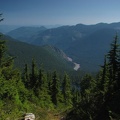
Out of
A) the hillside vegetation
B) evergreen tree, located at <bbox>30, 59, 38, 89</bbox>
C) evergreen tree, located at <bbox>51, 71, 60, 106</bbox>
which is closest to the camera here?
the hillside vegetation

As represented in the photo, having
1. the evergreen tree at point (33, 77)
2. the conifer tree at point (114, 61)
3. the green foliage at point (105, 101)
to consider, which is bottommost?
the evergreen tree at point (33, 77)

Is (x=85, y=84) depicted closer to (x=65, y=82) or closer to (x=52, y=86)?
(x=65, y=82)

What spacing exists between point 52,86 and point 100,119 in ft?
152

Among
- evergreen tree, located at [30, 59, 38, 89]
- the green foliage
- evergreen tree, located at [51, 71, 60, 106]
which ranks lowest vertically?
evergreen tree, located at [51, 71, 60, 106]

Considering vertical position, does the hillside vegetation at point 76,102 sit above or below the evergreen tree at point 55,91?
above

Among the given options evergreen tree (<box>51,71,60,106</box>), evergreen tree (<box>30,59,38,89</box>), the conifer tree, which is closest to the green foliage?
the conifer tree

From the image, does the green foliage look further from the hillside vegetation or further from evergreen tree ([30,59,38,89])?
evergreen tree ([30,59,38,89])

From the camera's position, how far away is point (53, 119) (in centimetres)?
3503

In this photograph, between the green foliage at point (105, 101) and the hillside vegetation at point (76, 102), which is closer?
the hillside vegetation at point (76, 102)

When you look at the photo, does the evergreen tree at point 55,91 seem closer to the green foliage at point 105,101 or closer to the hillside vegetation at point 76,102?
the hillside vegetation at point 76,102

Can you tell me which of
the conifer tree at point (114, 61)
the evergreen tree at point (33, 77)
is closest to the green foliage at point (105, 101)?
the conifer tree at point (114, 61)

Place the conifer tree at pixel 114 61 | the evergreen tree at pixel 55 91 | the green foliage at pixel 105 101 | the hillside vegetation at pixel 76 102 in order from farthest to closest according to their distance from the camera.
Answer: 1. the evergreen tree at pixel 55 91
2. the conifer tree at pixel 114 61
3. the green foliage at pixel 105 101
4. the hillside vegetation at pixel 76 102

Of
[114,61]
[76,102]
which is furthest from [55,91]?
[114,61]

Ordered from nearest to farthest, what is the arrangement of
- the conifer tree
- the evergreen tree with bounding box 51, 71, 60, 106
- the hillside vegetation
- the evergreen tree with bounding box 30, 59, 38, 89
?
the hillside vegetation
the conifer tree
the evergreen tree with bounding box 30, 59, 38, 89
the evergreen tree with bounding box 51, 71, 60, 106
